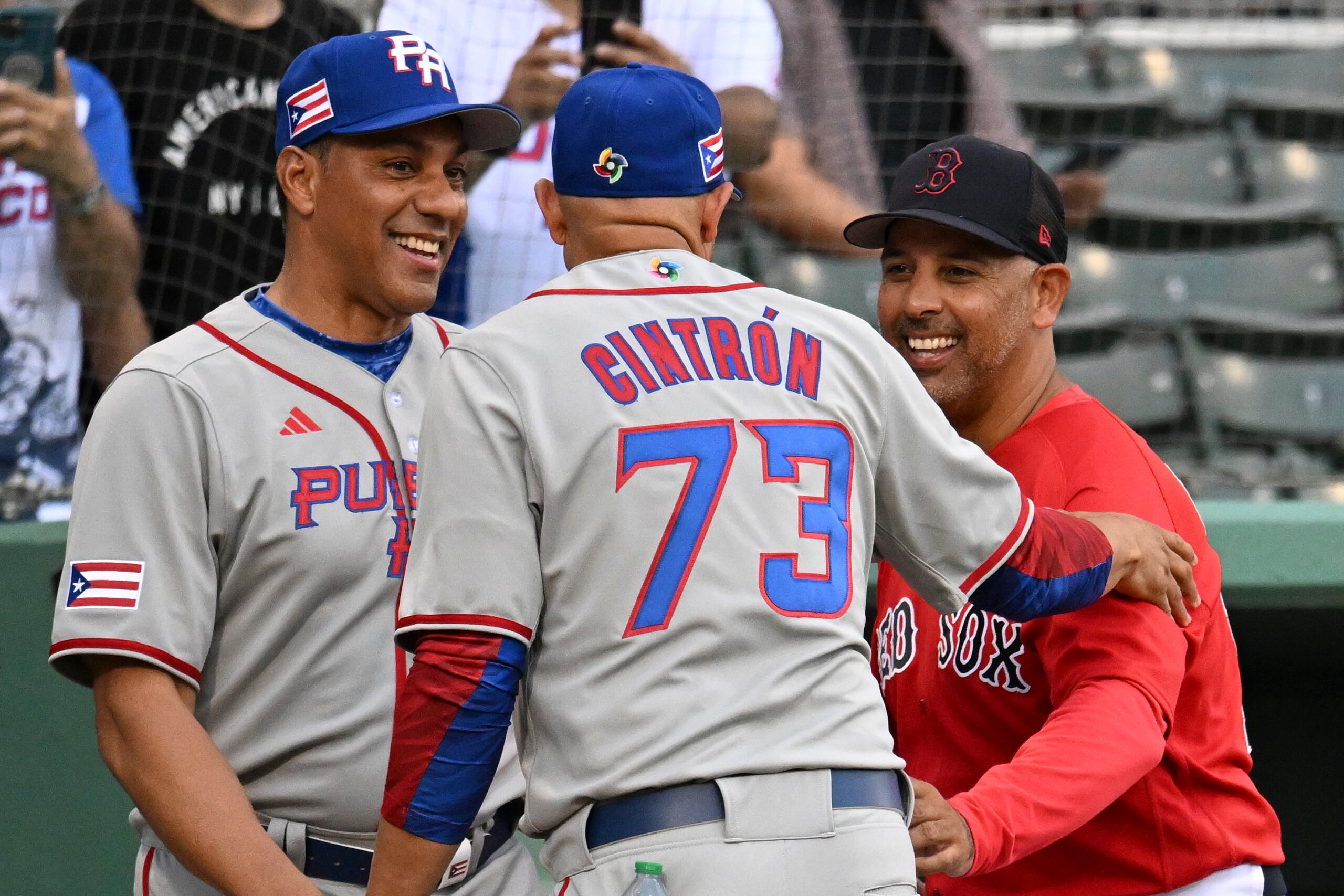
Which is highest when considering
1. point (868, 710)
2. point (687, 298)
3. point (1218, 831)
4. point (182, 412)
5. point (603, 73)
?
point (603, 73)

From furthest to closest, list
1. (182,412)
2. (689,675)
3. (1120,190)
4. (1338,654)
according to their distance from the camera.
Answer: (1120,190) < (1338,654) < (182,412) < (689,675)

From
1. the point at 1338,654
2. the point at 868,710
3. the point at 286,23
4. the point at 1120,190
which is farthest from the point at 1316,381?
the point at 868,710

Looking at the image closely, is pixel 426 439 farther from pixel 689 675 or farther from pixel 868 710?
pixel 868 710

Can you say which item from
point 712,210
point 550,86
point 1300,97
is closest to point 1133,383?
point 1300,97

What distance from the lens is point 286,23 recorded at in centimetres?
404

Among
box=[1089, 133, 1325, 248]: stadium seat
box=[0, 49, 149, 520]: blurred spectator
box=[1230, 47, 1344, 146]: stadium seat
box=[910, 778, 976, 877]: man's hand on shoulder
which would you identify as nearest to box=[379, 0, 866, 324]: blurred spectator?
box=[0, 49, 149, 520]: blurred spectator

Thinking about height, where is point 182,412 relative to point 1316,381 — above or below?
above

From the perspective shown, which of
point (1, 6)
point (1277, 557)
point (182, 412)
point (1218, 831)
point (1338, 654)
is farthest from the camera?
point (1, 6)

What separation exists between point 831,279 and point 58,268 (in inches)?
99.9

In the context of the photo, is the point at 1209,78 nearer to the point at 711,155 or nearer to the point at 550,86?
the point at 550,86

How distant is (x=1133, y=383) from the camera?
5414 millimetres

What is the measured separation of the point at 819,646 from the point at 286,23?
2868 millimetres

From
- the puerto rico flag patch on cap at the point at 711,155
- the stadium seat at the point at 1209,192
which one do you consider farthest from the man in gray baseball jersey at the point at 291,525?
the stadium seat at the point at 1209,192

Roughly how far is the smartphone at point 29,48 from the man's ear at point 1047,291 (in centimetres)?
244
